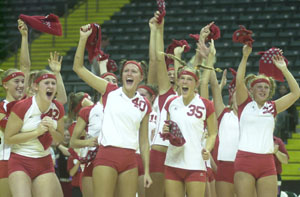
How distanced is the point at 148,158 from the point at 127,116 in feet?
1.53

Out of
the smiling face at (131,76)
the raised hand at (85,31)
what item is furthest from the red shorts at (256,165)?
the raised hand at (85,31)

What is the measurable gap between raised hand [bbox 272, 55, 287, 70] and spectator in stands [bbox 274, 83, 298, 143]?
13.1 ft

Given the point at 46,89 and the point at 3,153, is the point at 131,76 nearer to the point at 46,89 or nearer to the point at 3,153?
the point at 46,89

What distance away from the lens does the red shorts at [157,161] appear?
5.41 m

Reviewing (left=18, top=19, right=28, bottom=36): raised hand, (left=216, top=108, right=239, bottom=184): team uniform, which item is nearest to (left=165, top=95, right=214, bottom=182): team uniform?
(left=216, top=108, right=239, bottom=184): team uniform

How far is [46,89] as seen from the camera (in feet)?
16.7

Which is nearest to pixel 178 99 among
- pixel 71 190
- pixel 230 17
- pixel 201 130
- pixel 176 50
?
pixel 201 130

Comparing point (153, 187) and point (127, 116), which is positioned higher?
point (127, 116)

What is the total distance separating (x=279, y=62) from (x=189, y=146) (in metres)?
1.48

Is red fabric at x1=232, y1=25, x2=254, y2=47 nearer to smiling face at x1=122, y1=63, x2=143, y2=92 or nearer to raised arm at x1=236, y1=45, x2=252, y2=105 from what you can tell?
raised arm at x1=236, y1=45, x2=252, y2=105

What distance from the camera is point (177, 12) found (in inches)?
620

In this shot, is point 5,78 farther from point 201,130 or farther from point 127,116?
point 201,130

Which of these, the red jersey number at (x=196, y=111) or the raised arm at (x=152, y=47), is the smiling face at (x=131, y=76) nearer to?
the red jersey number at (x=196, y=111)

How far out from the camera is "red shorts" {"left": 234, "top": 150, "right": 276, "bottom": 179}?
5359 millimetres
